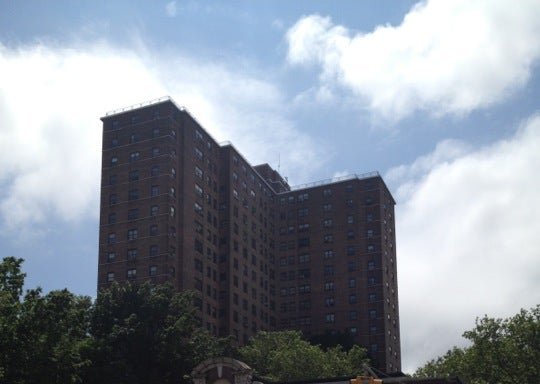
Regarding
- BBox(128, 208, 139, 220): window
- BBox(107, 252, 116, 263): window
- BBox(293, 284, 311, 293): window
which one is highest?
BBox(128, 208, 139, 220): window

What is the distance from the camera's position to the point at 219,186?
5546 inches

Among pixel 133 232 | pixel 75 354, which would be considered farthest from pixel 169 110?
pixel 75 354

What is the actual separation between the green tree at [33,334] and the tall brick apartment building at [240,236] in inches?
2200

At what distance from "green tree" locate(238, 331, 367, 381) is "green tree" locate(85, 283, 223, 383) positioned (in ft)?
58.5

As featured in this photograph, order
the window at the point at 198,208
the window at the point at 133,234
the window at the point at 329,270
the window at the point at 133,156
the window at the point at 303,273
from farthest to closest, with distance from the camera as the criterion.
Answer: the window at the point at 303,273
the window at the point at 329,270
the window at the point at 198,208
the window at the point at 133,156
the window at the point at 133,234

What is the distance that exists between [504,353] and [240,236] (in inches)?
2597

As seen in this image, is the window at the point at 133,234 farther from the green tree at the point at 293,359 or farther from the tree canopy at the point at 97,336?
the tree canopy at the point at 97,336

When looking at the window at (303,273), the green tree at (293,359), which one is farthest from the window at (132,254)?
the window at (303,273)

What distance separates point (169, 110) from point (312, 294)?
47470 mm

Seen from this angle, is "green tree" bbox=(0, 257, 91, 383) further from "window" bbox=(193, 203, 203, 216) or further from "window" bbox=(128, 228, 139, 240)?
"window" bbox=(193, 203, 203, 216)

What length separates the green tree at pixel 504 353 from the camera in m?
83.1

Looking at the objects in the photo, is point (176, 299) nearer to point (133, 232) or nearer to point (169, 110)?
point (133, 232)

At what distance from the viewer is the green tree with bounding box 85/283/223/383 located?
73.2 metres

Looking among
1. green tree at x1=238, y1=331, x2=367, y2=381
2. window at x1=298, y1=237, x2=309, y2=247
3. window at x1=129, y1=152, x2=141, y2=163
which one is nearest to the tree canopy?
green tree at x1=238, y1=331, x2=367, y2=381
